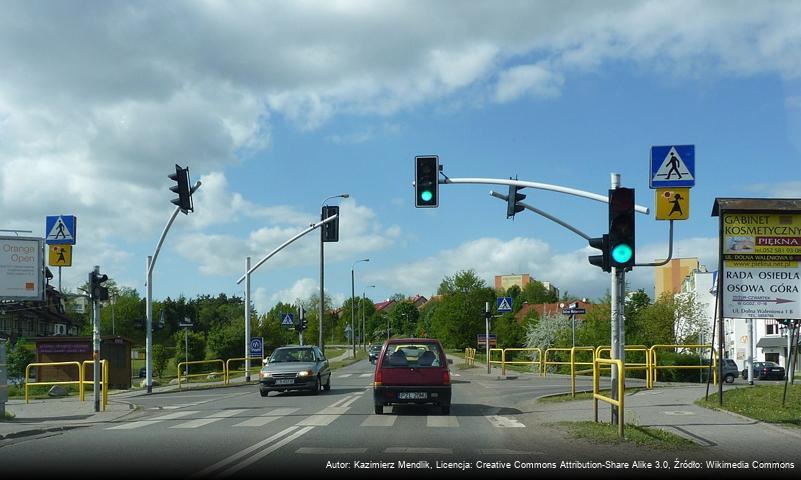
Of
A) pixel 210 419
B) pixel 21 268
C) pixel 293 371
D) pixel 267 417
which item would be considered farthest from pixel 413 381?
pixel 21 268

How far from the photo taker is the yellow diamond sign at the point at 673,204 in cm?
1455

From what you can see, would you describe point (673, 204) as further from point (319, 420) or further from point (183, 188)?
point (183, 188)

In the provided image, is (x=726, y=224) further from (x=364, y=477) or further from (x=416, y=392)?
(x=364, y=477)

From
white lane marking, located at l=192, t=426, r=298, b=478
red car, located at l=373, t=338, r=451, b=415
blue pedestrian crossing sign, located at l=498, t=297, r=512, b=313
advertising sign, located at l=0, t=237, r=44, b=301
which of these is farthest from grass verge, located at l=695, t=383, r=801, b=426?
advertising sign, located at l=0, t=237, r=44, b=301

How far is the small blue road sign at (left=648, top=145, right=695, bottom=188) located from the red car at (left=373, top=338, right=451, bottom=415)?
19.3 ft

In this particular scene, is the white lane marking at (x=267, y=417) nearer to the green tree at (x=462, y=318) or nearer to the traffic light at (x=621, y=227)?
the traffic light at (x=621, y=227)

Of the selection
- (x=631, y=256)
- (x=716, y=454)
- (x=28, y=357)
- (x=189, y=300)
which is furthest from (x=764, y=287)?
(x=189, y=300)

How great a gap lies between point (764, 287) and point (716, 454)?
7.47 m

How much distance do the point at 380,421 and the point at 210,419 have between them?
12.1 feet

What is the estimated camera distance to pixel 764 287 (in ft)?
55.4

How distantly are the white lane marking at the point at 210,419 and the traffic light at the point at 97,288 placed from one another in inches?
184

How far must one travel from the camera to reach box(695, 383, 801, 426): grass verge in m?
14.7

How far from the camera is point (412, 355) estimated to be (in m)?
18.1

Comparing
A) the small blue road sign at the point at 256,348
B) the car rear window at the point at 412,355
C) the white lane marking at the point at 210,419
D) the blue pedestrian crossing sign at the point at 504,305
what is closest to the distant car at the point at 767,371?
the blue pedestrian crossing sign at the point at 504,305
